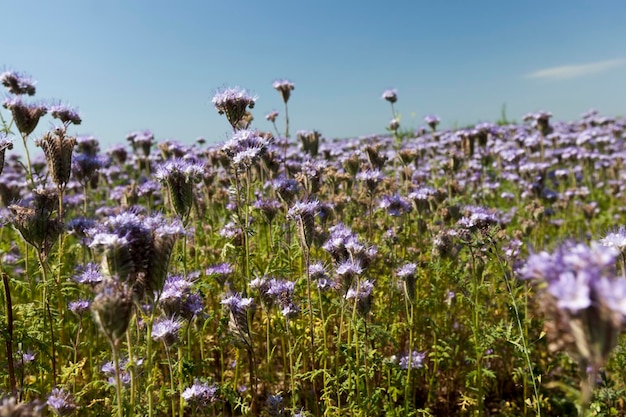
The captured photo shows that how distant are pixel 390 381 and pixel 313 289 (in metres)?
1.24

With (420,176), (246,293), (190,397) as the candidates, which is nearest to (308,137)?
(420,176)

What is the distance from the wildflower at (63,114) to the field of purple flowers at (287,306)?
1.6 inches

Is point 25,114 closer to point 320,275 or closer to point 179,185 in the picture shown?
point 179,185

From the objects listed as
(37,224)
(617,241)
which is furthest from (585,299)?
Answer: (37,224)

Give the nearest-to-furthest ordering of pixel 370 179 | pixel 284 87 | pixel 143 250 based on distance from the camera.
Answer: pixel 143 250, pixel 370 179, pixel 284 87

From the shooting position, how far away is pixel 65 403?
254 centimetres

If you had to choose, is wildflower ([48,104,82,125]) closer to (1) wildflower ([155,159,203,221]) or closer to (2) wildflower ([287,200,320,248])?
(1) wildflower ([155,159,203,221])

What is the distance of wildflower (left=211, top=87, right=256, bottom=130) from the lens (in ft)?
13.3

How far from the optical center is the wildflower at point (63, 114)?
16.9 feet

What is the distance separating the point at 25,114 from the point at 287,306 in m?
2.79

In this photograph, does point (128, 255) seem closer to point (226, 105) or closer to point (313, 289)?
point (226, 105)

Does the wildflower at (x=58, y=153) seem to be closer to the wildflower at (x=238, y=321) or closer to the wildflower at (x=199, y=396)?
the wildflower at (x=238, y=321)

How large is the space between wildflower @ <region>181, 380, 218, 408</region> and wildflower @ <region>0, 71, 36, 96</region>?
3848mm

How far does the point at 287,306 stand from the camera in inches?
135
